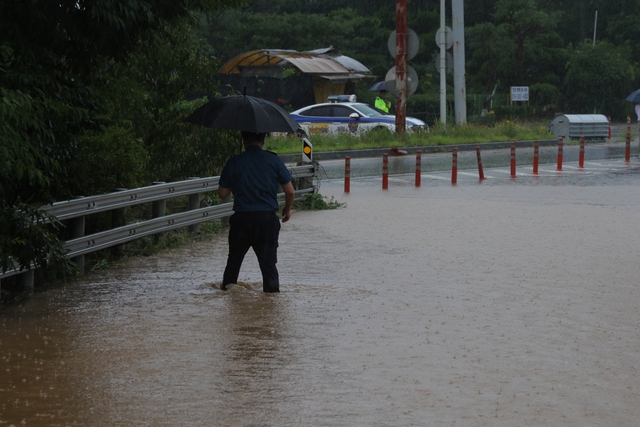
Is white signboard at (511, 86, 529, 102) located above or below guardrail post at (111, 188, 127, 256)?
above

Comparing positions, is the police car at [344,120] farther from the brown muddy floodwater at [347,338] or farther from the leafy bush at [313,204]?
the brown muddy floodwater at [347,338]

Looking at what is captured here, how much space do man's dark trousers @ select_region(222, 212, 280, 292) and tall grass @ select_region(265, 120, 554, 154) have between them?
19.2 m

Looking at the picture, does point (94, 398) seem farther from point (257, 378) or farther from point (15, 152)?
point (15, 152)

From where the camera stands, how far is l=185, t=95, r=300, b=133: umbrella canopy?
29.7 ft

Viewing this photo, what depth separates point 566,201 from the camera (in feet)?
59.7

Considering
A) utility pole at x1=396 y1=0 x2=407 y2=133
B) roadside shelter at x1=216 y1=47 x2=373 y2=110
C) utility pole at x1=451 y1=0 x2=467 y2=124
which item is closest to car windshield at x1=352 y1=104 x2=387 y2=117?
utility pole at x1=396 y1=0 x2=407 y2=133

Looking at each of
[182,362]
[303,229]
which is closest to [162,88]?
[303,229]

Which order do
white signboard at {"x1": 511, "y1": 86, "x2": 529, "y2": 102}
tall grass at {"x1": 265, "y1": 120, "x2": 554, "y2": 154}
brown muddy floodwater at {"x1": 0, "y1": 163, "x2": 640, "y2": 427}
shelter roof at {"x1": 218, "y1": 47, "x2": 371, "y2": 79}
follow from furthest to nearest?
white signboard at {"x1": 511, "y1": 86, "x2": 529, "y2": 102} < shelter roof at {"x1": 218, "y1": 47, "x2": 371, "y2": 79} < tall grass at {"x1": 265, "y1": 120, "x2": 554, "y2": 154} < brown muddy floodwater at {"x1": 0, "y1": 163, "x2": 640, "y2": 427}

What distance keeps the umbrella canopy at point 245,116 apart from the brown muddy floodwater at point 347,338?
4.94ft

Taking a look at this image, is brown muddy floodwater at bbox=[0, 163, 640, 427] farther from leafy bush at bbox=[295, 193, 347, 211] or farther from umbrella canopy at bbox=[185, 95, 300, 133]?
leafy bush at bbox=[295, 193, 347, 211]

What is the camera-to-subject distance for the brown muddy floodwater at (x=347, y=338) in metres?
5.82

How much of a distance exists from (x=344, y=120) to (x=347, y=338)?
27703 millimetres

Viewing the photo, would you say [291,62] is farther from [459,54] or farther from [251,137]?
[251,137]

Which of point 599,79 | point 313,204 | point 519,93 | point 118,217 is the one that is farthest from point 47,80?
point 599,79
